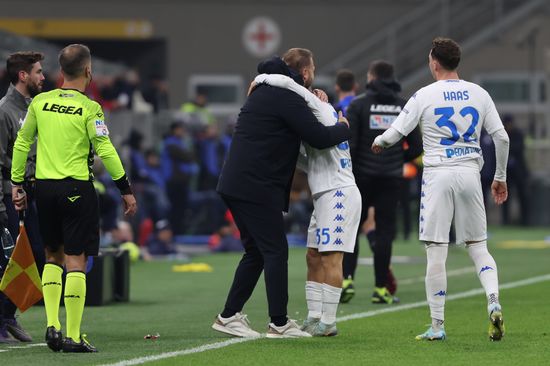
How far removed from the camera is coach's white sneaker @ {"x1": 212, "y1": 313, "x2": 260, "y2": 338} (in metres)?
11.2

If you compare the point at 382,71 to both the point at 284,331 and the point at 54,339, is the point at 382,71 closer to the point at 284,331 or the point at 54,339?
the point at 284,331

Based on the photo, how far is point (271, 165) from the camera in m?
11.0

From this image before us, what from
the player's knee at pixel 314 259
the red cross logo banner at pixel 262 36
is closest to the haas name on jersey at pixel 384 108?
the player's knee at pixel 314 259

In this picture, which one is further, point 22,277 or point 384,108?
point 384,108

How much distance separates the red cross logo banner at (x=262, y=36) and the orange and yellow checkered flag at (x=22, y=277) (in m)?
24.0

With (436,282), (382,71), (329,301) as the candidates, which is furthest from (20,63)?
(382,71)

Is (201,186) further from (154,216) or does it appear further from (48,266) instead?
(48,266)

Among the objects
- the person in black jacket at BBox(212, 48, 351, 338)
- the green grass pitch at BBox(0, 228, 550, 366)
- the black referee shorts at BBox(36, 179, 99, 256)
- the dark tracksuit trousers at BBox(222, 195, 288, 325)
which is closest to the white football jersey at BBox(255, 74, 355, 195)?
the person in black jacket at BBox(212, 48, 351, 338)

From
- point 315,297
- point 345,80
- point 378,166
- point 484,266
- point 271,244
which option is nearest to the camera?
point 271,244

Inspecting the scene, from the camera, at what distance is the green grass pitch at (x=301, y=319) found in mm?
10031

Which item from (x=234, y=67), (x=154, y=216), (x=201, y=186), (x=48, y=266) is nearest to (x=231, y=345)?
(x=48, y=266)

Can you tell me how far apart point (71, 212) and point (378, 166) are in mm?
4762

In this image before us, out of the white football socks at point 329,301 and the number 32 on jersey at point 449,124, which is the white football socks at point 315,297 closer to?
the white football socks at point 329,301

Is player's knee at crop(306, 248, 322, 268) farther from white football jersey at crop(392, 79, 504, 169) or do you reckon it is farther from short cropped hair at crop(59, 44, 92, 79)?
short cropped hair at crop(59, 44, 92, 79)
